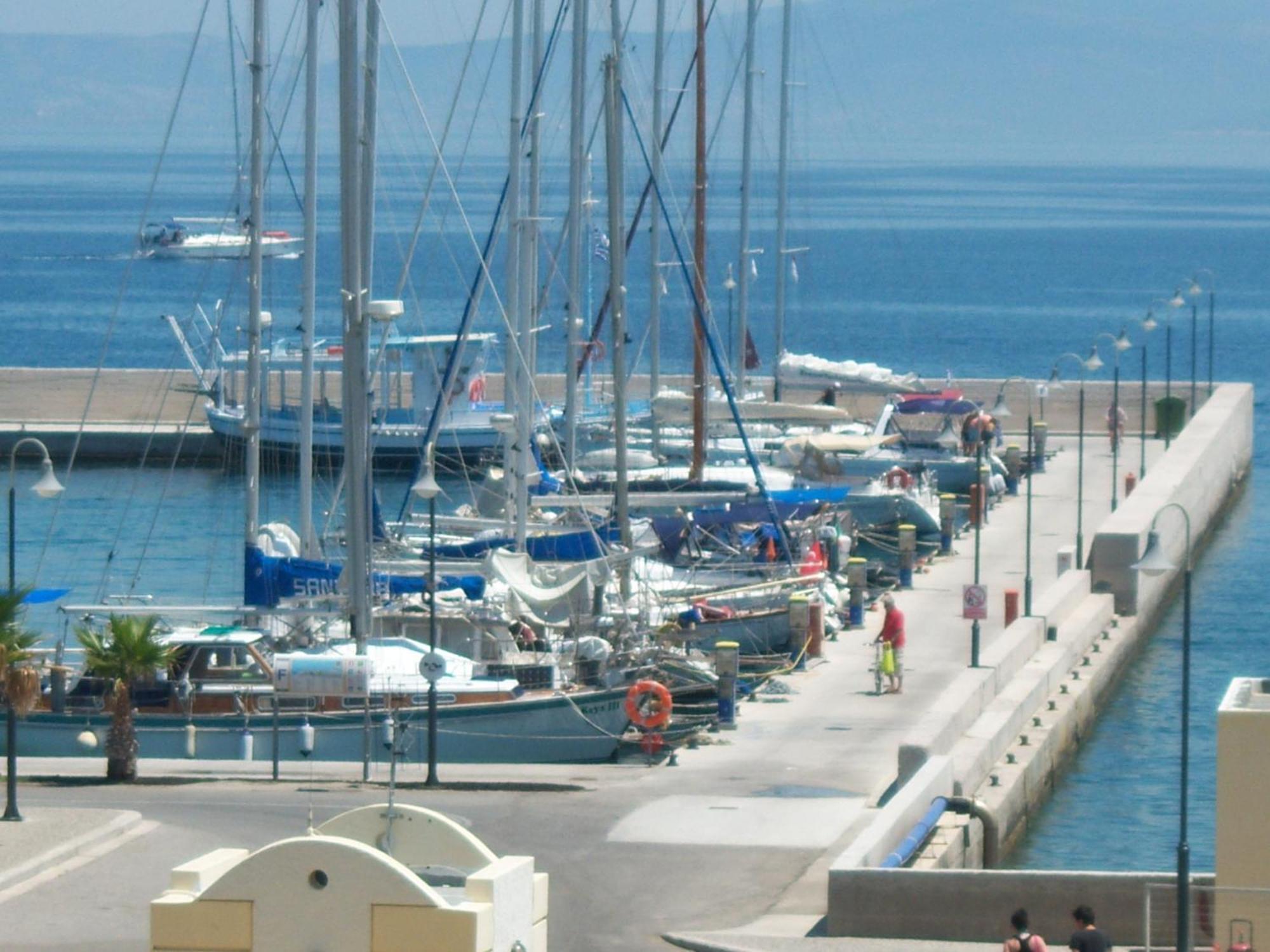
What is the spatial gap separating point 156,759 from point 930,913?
11079 millimetres

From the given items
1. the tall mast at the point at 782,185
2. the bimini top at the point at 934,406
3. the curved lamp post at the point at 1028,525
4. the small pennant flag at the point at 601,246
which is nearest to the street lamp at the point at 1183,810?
the curved lamp post at the point at 1028,525

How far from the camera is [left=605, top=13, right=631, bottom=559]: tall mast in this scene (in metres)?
39.4

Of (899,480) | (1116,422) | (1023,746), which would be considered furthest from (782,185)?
(1023,746)

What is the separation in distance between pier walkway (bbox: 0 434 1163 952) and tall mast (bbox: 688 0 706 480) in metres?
14.9

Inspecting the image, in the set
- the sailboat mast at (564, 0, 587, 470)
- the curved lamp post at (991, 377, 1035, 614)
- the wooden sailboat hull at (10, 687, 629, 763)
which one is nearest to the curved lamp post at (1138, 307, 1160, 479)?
the curved lamp post at (991, 377, 1035, 614)

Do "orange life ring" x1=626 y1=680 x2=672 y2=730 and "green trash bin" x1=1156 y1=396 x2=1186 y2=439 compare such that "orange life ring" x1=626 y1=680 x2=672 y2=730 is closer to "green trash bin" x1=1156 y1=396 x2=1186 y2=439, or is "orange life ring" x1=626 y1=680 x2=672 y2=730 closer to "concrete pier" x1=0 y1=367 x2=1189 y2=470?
"concrete pier" x1=0 y1=367 x2=1189 y2=470

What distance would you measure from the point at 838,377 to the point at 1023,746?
119ft

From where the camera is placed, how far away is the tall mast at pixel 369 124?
31.5 meters

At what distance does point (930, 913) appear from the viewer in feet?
69.2

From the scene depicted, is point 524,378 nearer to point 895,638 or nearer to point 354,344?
point 895,638

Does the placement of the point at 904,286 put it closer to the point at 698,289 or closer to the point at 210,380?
the point at 210,380

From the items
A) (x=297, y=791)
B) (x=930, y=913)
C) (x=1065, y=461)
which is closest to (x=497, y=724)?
(x=297, y=791)

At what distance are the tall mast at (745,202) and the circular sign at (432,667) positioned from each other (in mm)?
31500

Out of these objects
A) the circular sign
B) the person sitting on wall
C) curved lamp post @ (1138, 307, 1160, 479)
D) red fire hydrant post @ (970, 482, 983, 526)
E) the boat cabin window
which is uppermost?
curved lamp post @ (1138, 307, 1160, 479)
